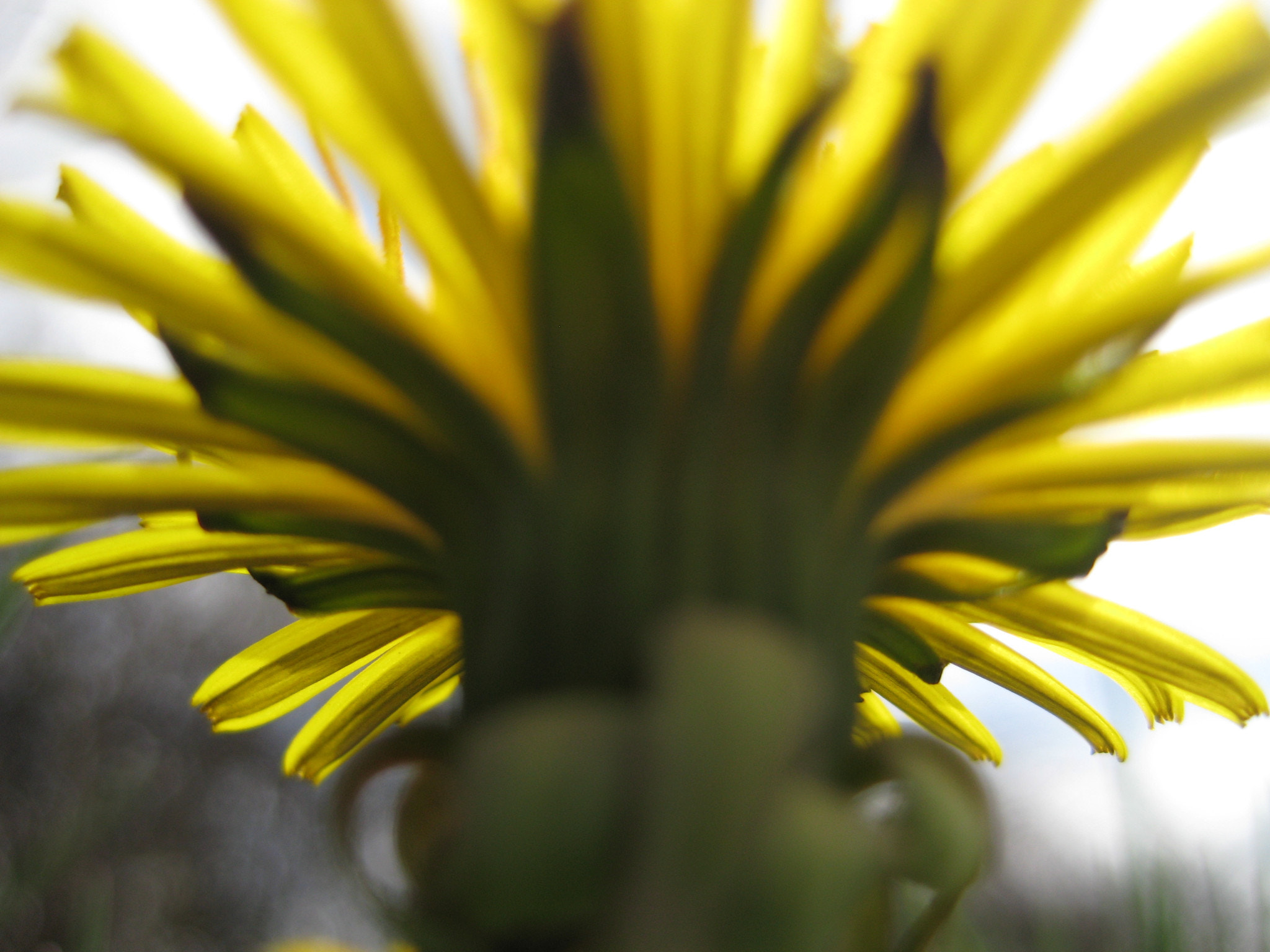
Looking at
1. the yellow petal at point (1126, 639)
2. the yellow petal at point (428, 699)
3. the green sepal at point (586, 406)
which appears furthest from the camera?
the yellow petal at point (428, 699)

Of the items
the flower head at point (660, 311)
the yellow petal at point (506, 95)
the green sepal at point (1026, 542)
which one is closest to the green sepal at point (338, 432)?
the flower head at point (660, 311)

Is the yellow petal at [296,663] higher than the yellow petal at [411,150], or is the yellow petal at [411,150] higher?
the yellow petal at [411,150]

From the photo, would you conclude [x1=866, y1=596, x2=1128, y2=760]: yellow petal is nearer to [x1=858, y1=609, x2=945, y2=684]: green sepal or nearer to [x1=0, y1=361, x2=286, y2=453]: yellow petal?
[x1=858, y1=609, x2=945, y2=684]: green sepal

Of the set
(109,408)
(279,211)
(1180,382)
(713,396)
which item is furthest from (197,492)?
(1180,382)

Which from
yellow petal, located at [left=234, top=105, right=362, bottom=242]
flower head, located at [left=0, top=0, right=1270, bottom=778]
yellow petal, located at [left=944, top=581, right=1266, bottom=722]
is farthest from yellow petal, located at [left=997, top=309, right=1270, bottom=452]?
yellow petal, located at [left=234, top=105, right=362, bottom=242]

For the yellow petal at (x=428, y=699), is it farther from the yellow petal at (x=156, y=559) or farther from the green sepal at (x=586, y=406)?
the green sepal at (x=586, y=406)

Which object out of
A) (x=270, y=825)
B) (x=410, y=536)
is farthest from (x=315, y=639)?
(x=270, y=825)

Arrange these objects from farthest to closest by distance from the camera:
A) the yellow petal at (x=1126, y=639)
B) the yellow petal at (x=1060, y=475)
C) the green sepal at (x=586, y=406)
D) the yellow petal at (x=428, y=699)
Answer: the yellow petal at (x=428, y=699) → the yellow petal at (x=1126, y=639) → the yellow petal at (x=1060, y=475) → the green sepal at (x=586, y=406)
